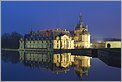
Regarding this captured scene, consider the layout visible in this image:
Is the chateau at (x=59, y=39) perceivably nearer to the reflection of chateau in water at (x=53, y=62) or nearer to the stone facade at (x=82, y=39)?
the stone facade at (x=82, y=39)

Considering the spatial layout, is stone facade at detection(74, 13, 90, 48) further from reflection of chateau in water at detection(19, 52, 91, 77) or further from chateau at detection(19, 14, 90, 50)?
reflection of chateau in water at detection(19, 52, 91, 77)

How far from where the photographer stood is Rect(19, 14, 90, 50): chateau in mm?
4562

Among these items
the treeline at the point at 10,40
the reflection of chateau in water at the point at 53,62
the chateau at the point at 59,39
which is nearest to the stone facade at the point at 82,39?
the chateau at the point at 59,39

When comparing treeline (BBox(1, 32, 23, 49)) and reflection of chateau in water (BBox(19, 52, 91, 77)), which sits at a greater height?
treeline (BBox(1, 32, 23, 49))

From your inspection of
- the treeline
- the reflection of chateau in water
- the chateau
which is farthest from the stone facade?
the treeline

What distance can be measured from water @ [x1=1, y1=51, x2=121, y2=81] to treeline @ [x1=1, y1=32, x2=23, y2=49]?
0.11 meters

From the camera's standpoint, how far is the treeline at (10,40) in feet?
13.0

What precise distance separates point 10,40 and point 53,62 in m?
0.94

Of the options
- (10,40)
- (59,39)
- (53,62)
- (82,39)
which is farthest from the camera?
(59,39)

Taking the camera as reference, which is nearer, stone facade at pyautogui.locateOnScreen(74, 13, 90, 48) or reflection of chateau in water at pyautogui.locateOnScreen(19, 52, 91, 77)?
reflection of chateau in water at pyautogui.locateOnScreen(19, 52, 91, 77)

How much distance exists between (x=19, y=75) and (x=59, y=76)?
495 mm

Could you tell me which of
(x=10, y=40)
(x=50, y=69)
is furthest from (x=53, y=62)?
(x=10, y=40)

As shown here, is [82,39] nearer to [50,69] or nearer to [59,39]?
[59,39]

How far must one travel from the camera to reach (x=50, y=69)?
13.8 feet
